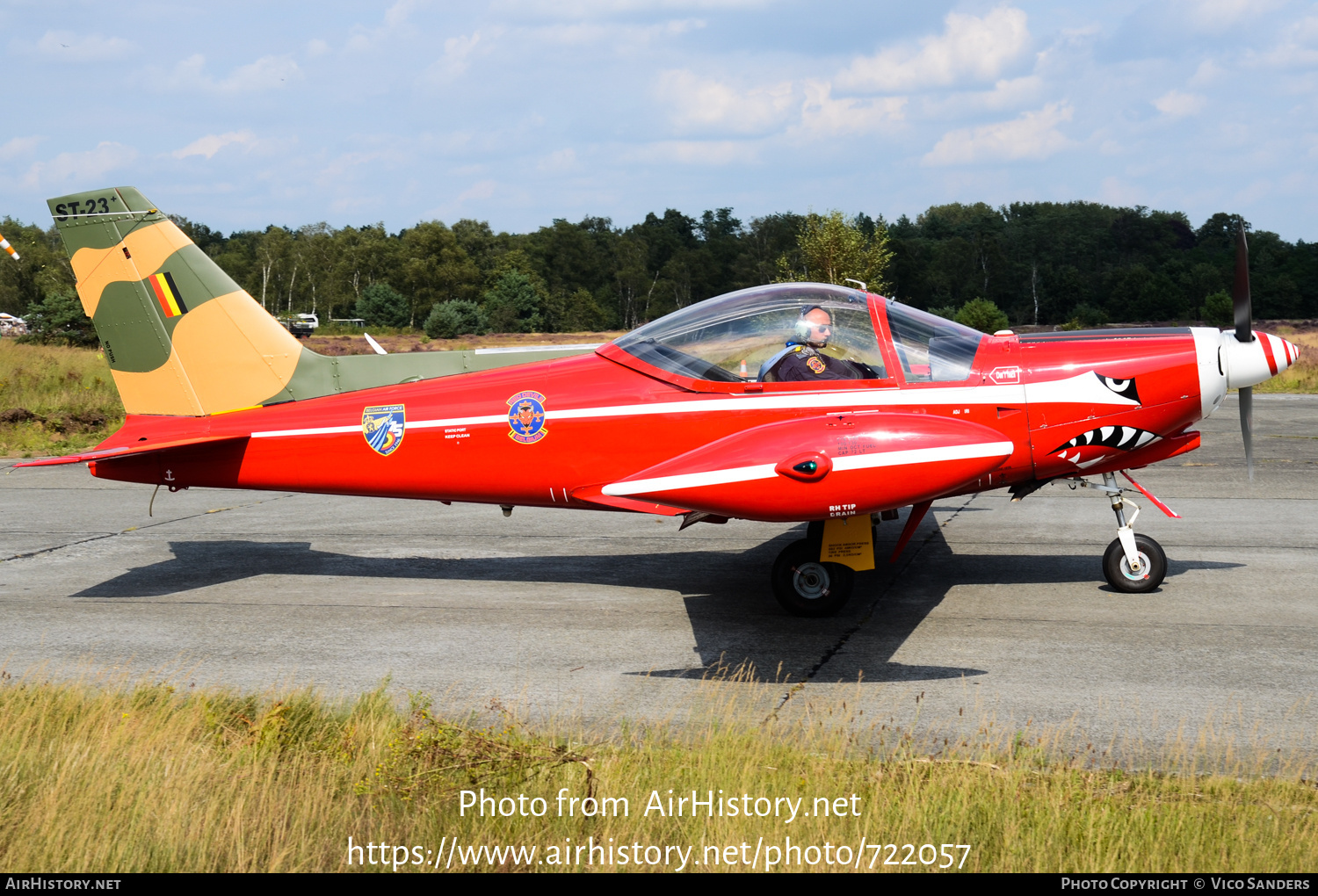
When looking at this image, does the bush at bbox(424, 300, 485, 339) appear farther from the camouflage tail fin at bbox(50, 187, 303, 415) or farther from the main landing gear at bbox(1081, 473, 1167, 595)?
the main landing gear at bbox(1081, 473, 1167, 595)

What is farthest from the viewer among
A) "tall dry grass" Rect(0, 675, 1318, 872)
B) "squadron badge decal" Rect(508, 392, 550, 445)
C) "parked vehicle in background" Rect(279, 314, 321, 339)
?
"parked vehicle in background" Rect(279, 314, 321, 339)

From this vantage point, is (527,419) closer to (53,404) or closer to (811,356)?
(811,356)

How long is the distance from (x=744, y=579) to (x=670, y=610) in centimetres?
114

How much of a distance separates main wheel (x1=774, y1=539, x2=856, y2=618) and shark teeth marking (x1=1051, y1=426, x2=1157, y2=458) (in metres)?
1.86

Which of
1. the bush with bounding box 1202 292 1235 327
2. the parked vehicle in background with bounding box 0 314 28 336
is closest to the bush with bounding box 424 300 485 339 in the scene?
the parked vehicle in background with bounding box 0 314 28 336

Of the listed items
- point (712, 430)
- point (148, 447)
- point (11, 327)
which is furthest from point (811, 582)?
point (11, 327)

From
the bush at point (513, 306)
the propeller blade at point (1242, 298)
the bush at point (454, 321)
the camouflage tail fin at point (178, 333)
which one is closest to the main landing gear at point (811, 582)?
the camouflage tail fin at point (178, 333)

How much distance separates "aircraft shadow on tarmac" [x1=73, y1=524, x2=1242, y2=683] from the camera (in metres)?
6.84

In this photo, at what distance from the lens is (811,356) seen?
7.66 metres

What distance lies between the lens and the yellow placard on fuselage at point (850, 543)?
749 cm

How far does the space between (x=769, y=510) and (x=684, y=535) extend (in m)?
4.57

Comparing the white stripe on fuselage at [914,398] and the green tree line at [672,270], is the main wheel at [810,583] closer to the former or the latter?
the white stripe on fuselage at [914,398]

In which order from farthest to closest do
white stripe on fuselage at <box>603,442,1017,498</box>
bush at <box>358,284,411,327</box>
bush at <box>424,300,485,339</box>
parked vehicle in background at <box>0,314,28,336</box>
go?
bush at <box>358,284,411,327</box>, bush at <box>424,300,485,339</box>, parked vehicle in background at <box>0,314,28,336</box>, white stripe on fuselage at <box>603,442,1017,498</box>

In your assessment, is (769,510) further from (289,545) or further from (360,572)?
(289,545)
